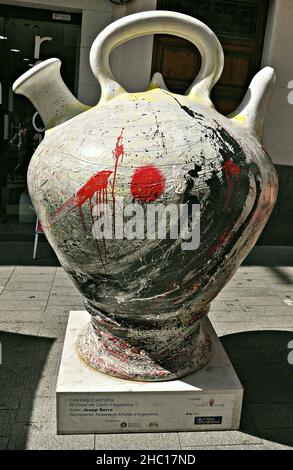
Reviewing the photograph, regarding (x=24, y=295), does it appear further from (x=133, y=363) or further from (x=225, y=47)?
(x=225, y=47)

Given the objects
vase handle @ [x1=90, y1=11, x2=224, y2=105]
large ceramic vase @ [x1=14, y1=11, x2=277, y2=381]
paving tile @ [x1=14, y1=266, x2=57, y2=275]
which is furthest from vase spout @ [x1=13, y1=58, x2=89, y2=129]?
paving tile @ [x1=14, y1=266, x2=57, y2=275]

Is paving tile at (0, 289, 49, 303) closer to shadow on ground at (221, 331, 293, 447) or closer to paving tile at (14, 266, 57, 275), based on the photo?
paving tile at (14, 266, 57, 275)

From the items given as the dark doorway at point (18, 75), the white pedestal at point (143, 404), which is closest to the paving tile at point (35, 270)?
the dark doorway at point (18, 75)

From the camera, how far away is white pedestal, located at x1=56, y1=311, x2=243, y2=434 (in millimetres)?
2299

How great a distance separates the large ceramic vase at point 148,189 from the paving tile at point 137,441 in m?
0.27

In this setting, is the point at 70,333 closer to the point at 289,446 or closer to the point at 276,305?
the point at 289,446

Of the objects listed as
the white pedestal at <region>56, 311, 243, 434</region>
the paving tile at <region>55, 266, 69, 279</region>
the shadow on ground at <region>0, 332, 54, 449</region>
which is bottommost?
the paving tile at <region>55, 266, 69, 279</region>

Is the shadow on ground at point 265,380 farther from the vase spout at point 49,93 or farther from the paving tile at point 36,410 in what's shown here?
the vase spout at point 49,93

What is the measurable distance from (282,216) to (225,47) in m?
2.24

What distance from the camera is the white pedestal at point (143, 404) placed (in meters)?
2.30

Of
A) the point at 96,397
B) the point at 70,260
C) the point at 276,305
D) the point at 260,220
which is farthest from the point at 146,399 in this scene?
the point at 276,305

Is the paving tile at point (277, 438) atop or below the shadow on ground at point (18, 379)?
atop

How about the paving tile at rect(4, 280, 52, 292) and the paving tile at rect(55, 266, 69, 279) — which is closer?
the paving tile at rect(4, 280, 52, 292)

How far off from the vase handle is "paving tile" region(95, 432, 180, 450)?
5.24 ft
